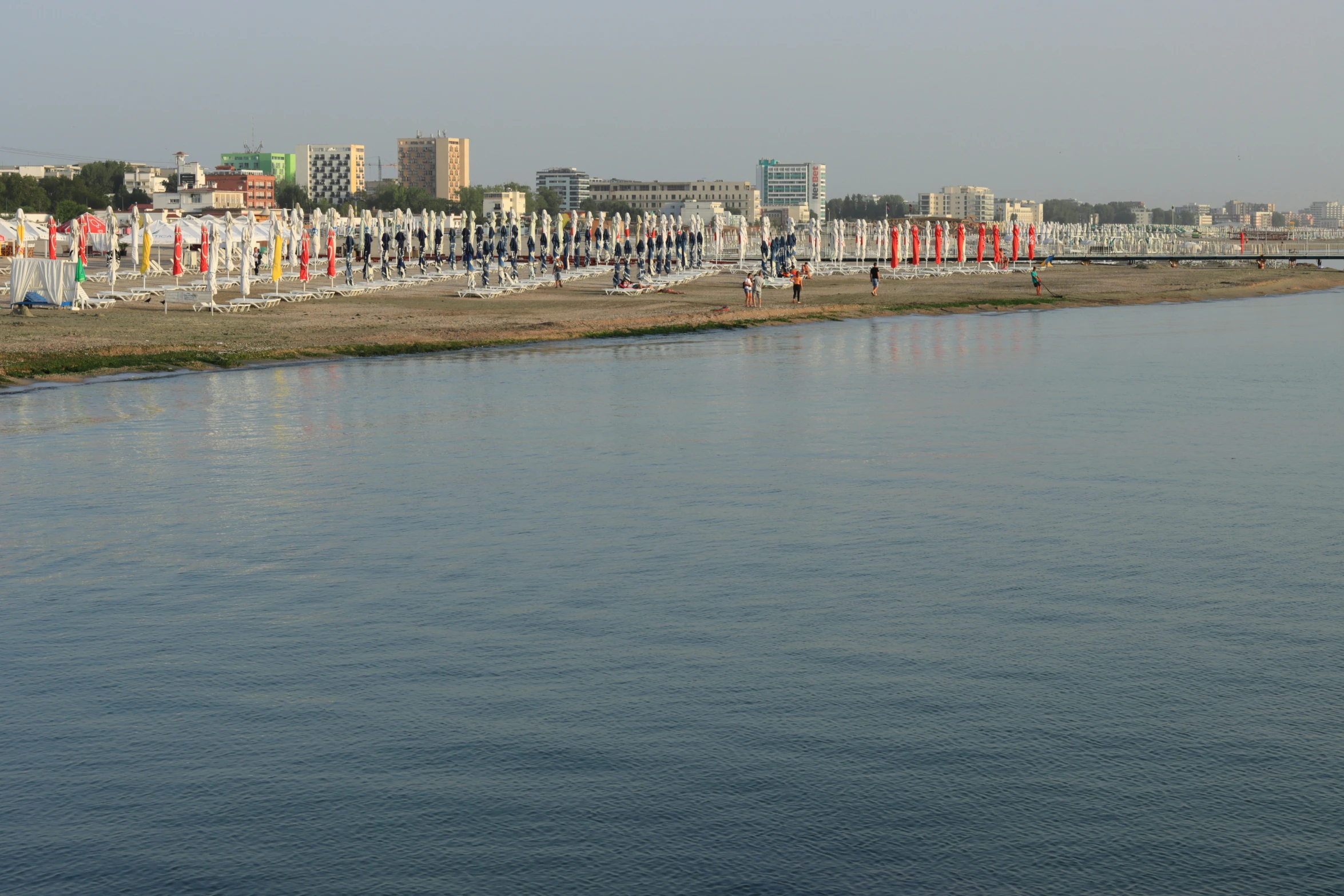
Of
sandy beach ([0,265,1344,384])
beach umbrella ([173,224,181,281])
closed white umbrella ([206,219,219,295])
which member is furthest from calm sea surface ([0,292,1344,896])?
beach umbrella ([173,224,181,281])

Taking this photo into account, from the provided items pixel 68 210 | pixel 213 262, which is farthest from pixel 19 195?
pixel 213 262

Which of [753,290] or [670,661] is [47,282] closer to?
[753,290]

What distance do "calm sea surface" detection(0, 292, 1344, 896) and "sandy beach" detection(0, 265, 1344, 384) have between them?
13124mm

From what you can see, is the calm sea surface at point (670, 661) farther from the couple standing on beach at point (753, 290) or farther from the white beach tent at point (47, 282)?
the couple standing on beach at point (753, 290)

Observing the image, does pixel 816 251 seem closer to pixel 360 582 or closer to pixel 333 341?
pixel 333 341

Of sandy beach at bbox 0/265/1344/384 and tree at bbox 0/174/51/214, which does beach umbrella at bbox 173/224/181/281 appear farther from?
tree at bbox 0/174/51/214

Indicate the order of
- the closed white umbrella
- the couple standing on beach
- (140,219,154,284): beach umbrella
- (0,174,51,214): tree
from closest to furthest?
the closed white umbrella → the couple standing on beach → (140,219,154,284): beach umbrella → (0,174,51,214): tree

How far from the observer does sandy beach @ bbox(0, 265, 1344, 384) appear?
3572cm

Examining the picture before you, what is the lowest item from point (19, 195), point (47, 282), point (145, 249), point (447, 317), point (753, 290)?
point (447, 317)

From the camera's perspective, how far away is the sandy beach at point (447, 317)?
117 feet

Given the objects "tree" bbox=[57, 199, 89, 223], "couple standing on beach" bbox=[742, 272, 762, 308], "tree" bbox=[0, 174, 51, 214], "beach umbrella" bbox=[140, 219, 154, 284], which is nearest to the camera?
"couple standing on beach" bbox=[742, 272, 762, 308]

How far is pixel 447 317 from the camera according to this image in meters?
50.7

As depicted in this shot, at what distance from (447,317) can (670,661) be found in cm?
4118

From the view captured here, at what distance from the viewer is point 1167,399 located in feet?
93.9
